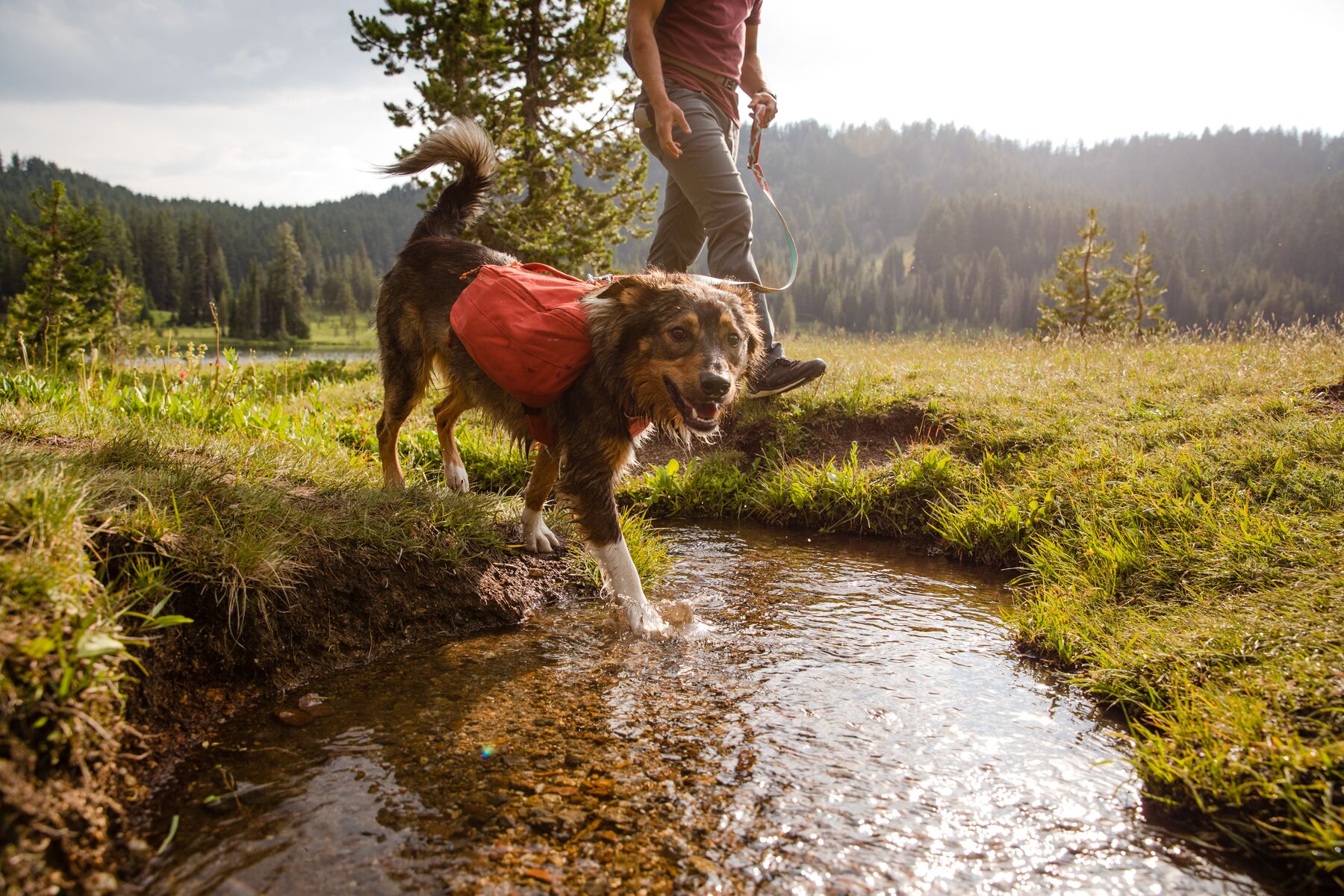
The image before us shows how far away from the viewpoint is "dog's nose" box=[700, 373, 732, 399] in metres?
3.45

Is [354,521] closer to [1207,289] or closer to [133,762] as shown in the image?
[133,762]

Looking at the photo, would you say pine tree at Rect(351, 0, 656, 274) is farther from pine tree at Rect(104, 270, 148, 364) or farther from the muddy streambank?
pine tree at Rect(104, 270, 148, 364)

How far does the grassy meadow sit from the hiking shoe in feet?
2.57

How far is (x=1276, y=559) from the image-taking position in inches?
134

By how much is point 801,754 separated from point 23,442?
13.4 ft

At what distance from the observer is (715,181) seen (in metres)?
5.33

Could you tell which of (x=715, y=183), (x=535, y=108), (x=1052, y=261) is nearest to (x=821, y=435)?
(x=715, y=183)

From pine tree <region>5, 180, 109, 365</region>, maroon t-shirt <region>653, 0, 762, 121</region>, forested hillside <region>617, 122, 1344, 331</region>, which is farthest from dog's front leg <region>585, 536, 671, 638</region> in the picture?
forested hillside <region>617, 122, 1344, 331</region>

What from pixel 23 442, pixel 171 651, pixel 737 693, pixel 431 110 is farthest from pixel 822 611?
pixel 431 110

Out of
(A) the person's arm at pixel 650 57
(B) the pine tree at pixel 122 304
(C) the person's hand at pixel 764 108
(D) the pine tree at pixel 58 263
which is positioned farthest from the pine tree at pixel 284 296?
(A) the person's arm at pixel 650 57

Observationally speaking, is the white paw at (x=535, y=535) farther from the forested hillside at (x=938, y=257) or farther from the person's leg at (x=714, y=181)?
the forested hillside at (x=938, y=257)

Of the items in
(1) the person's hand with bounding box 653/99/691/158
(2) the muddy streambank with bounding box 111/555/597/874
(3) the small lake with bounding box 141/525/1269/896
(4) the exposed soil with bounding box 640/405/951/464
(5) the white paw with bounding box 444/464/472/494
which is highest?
(1) the person's hand with bounding box 653/99/691/158

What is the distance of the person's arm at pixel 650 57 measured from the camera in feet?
16.0

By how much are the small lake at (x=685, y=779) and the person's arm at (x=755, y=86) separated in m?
4.19
